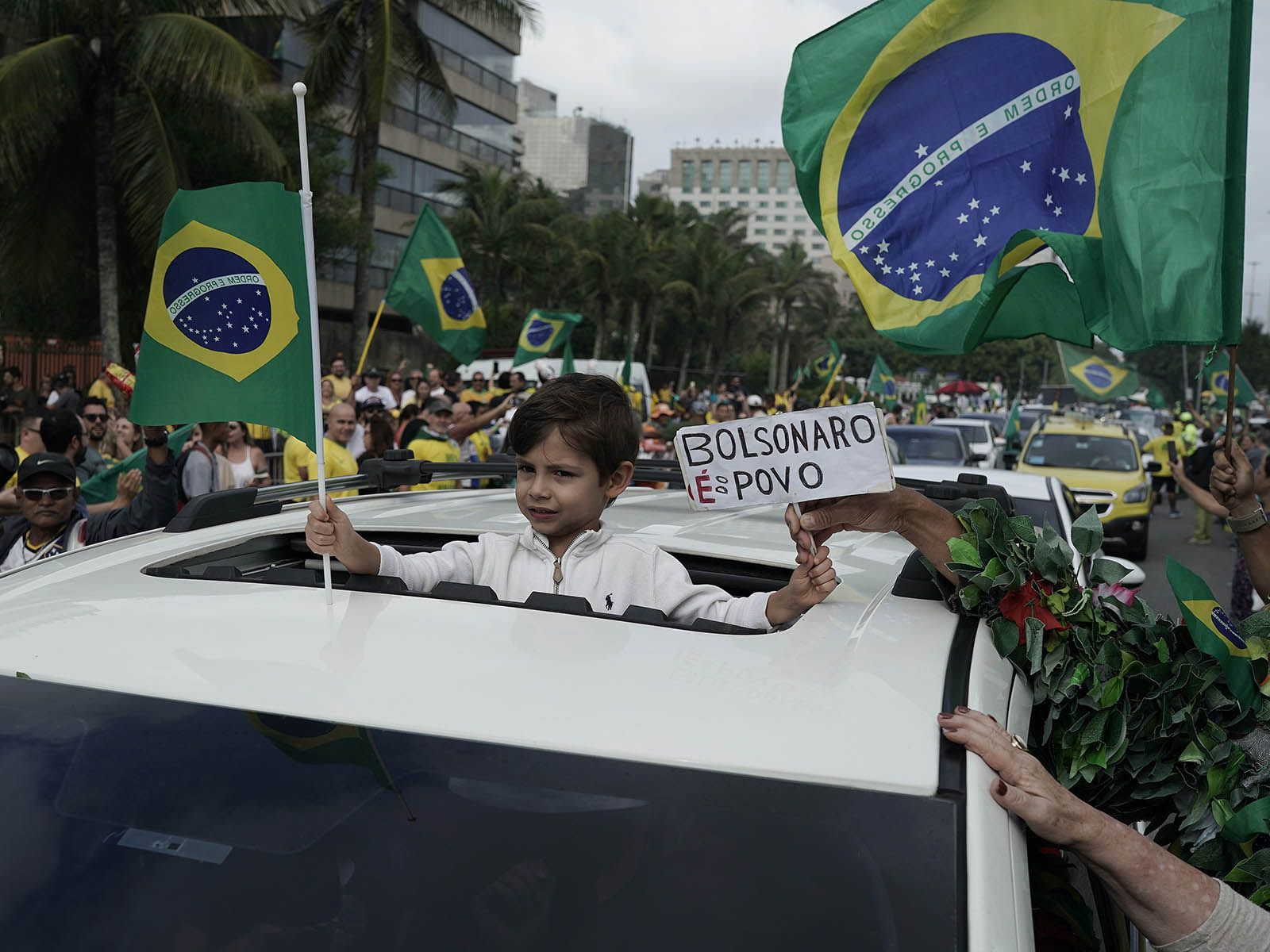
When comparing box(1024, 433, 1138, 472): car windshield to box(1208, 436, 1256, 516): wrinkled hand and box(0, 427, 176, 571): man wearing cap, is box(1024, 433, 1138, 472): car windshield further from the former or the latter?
box(0, 427, 176, 571): man wearing cap

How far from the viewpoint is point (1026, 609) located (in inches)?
83.1

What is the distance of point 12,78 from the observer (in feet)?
52.2

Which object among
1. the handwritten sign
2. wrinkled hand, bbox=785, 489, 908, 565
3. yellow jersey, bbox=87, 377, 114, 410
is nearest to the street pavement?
wrinkled hand, bbox=785, 489, 908, 565

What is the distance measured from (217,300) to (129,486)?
3311mm

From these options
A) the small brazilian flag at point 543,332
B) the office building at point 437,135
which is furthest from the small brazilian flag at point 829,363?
the office building at point 437,135

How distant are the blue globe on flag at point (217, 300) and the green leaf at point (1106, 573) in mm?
1888

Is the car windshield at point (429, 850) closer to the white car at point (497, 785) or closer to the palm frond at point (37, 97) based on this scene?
the white car at point (497, 785)

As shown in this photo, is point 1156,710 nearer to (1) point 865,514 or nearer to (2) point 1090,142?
(1) point 865,514

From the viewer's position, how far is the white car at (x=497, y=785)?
5.05 feet

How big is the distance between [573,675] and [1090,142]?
291cm

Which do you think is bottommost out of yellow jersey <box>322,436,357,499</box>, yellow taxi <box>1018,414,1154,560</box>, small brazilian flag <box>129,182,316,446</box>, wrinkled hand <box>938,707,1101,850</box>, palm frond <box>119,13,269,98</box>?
yellow taxi <box>1018,414,1154,560</box>

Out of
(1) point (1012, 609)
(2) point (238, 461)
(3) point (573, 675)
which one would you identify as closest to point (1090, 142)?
(1) point (1012, 609)

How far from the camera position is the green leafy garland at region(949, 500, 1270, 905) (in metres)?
2.11

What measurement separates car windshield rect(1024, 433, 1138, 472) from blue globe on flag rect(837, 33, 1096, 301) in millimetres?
12163
